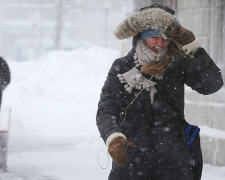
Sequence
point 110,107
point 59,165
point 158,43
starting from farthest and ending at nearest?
point 59,165
point 158,43
point 110,107

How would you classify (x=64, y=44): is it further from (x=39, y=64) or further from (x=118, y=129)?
(x=118, y=129)

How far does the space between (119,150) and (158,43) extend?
2.54 feet

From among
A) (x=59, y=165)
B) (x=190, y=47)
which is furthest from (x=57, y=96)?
(x=190, y=47)

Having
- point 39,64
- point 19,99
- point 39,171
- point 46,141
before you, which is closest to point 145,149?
point 39,171

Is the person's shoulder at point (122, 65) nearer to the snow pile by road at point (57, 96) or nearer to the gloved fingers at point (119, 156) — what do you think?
the gloved fingers at point (119, 156)

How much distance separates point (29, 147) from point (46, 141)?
661 mm

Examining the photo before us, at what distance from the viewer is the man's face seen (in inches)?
101

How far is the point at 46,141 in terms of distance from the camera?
833 cm

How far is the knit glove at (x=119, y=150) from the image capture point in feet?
7.10

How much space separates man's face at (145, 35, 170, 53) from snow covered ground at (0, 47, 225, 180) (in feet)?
10.7

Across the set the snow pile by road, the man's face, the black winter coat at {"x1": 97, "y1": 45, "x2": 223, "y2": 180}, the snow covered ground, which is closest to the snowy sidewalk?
the snow covered ground

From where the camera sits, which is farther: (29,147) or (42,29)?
(42,29)

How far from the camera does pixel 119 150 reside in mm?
2180

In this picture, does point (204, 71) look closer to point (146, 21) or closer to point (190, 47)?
point (190, 47)
